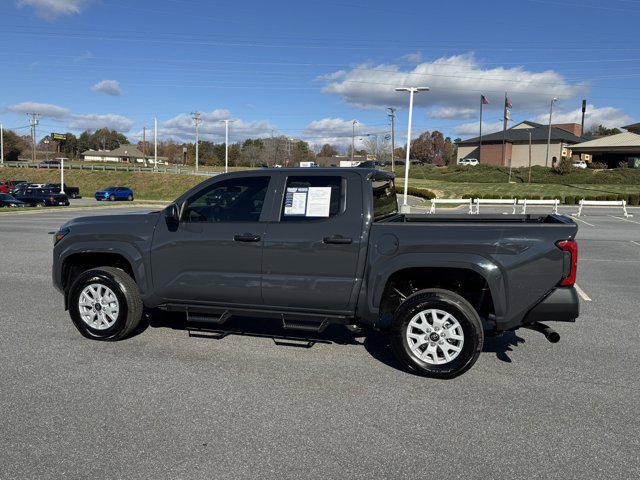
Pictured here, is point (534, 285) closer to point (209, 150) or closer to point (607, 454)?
point (607, 454)

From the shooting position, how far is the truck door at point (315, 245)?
193 inches

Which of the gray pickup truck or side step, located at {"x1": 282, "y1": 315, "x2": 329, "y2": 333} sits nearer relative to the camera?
the gray pickup truck

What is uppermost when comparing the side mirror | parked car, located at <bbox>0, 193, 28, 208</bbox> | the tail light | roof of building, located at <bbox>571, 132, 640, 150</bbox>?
roof of building, located at <bbox>571, 132, 640, 150</bbox>

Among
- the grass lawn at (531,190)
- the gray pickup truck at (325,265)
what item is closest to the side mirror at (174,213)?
the gray pickup truck at (325,265)

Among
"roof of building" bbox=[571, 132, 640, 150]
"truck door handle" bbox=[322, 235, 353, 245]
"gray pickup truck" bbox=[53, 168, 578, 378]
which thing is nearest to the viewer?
"gray pickup truck" bbox=[53, 168, 578, 378]

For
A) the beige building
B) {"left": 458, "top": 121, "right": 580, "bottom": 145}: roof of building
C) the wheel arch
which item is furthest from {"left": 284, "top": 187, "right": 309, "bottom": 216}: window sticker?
{"left": 458, "top": 121, "right": 580, "bottom": 145}: roof of building

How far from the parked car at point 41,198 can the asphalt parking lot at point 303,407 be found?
34.2 meters

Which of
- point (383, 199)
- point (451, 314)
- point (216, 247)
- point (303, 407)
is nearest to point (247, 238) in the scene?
point (216, 247)

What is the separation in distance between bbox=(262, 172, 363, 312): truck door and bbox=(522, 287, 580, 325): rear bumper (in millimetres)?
1725

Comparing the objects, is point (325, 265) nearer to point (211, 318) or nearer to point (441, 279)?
point (441, 279)

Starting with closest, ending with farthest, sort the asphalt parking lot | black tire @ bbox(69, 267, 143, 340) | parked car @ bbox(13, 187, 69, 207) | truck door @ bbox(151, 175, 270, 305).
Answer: the asphalt parking lot < truck door @ bbox(151, 175, 270, 305) < black tire @ bbox(69, 267, 143, 340) < parked car @ bbox(13, 187, 69, 207)

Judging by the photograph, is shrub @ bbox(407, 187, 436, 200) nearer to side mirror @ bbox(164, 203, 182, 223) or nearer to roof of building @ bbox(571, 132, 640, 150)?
roof of building @ bbox(571, 132, 640, 150)

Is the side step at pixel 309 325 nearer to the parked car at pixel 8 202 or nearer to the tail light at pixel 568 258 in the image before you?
the tail light at pixel 568 258

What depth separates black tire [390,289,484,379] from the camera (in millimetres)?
4547
